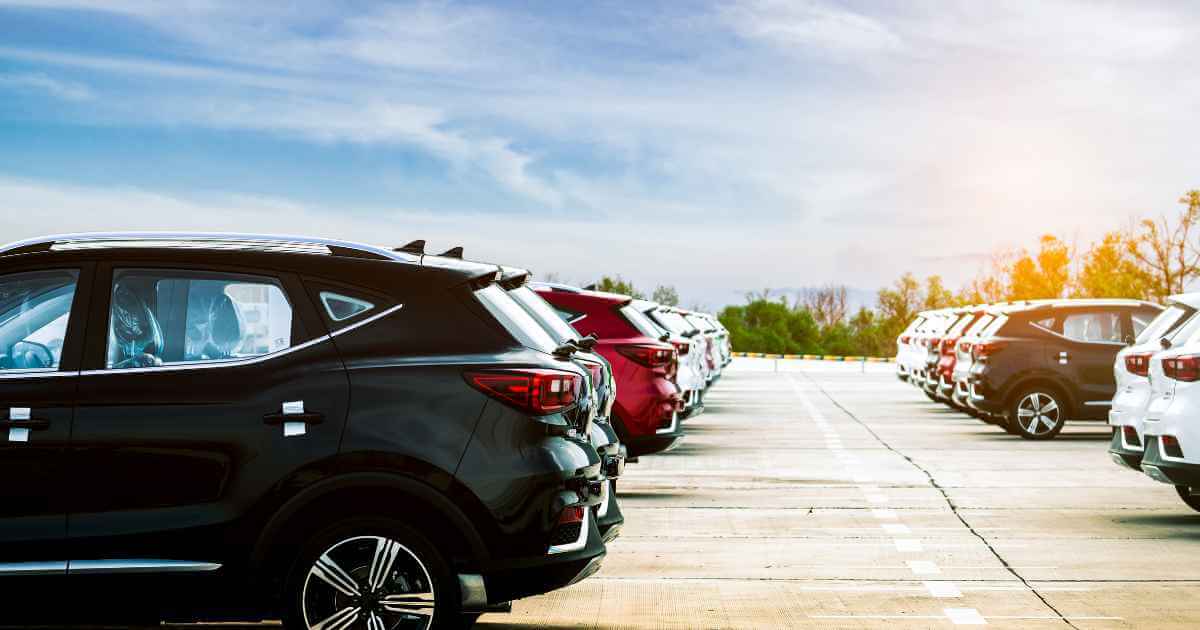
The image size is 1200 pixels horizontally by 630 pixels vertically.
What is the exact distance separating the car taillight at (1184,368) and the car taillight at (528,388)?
6.02 meters

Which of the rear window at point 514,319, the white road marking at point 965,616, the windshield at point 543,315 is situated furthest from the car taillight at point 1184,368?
the rear window at point 514,319

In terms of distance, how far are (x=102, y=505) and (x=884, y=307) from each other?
128307 millimetres

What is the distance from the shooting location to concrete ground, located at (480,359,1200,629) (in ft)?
26.7

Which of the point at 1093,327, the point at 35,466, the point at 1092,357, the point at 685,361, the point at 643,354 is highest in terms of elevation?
the point at 1093,327

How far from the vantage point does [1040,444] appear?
20266mm

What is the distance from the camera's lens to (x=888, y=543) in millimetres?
10758

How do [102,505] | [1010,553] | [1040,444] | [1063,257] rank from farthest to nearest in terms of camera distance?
1. [1063,257]
2. [1040,444]
3. [1010,553]
4. [102,505]

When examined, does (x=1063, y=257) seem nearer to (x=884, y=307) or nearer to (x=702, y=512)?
(x=884, y=307)

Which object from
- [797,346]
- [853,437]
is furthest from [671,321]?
[797,346]

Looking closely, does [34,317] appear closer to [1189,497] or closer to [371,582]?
[371,582]

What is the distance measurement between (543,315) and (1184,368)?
18.1 ft

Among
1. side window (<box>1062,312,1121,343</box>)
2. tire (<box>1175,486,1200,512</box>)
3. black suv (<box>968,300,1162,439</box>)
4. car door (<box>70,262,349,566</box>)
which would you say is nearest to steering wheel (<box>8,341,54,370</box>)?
car door (<box>70,262,349,566</box>)

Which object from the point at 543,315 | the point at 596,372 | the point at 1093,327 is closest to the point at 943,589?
the point at 596,372

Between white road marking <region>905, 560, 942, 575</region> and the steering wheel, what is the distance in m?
5.28
